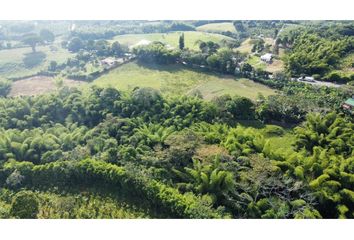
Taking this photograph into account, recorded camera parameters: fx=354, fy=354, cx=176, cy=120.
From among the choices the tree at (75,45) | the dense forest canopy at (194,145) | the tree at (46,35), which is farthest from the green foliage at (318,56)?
the tree at (46,35)

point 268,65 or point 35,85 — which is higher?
point 268,65

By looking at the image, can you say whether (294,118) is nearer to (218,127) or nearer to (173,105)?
(218,127)

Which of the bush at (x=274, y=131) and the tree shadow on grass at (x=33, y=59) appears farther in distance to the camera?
the tree shadow on grass at (x=33, y=59)

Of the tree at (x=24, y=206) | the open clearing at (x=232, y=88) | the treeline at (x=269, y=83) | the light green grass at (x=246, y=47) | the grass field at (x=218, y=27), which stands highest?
the grass field at (x=218, y=27)

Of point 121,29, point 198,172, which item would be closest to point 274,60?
point 198,172

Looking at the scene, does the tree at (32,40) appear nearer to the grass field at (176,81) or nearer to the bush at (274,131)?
the grass field at (176,81)

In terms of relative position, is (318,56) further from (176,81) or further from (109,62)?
(109,62)

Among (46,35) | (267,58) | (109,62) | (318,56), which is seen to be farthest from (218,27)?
(318,56)
